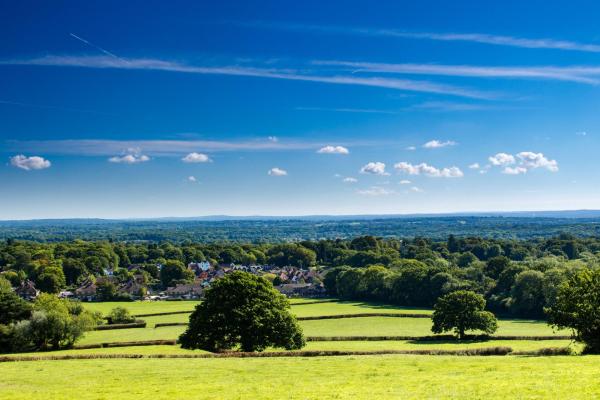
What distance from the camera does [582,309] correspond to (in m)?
35.7

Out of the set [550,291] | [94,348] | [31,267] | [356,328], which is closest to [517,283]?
[550,291]

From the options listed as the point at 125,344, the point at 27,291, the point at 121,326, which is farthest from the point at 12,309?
the point at 27,291

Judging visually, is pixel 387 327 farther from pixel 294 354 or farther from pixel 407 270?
pixel 407 270

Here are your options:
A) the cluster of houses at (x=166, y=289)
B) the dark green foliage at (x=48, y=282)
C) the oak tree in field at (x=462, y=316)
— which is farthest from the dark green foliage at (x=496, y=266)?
the dark green foliage at (x=48, y=282)

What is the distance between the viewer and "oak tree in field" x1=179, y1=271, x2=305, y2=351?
44406 millimetres

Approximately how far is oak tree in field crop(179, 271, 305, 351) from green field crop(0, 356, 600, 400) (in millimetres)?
7379

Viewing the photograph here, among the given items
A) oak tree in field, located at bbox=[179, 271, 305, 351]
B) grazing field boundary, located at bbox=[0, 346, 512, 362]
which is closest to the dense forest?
grazing field boundary, located at bbox=[0, 346, 512, 362]

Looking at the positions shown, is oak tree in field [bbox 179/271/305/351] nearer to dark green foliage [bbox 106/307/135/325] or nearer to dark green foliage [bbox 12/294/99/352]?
dark green foliage [bbox 12/294/99/352]

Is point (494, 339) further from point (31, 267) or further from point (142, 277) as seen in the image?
point (31, 267)

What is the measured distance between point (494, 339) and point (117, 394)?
43.1m

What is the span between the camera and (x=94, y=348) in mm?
52438

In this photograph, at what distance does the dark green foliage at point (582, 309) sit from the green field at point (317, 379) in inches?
238

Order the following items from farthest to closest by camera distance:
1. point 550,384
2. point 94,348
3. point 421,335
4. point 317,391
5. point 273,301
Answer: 1. point 421,335
2. point 94,348
3. point 273,301
4. point 317,391
5. point 550,384

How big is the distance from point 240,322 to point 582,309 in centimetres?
2579
